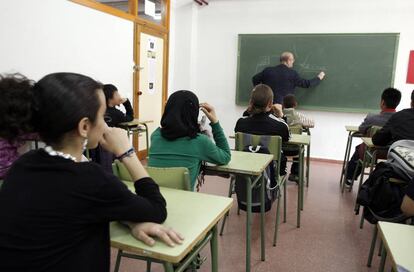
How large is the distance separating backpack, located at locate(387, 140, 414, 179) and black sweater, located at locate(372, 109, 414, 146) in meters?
0.53

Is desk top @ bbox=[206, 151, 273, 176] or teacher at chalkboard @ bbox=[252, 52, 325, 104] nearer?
desk top @ bbox=[206, 151, 273, 176]

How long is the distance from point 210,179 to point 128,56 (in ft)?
6.81

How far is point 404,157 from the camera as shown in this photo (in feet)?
7.14

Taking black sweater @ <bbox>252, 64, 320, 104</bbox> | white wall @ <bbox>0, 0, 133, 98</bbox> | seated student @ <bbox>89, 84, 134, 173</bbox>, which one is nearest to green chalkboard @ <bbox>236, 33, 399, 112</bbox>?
black sweater @ <bbox>252, 64, 320, 104</bbox>

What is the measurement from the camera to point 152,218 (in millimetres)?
1056

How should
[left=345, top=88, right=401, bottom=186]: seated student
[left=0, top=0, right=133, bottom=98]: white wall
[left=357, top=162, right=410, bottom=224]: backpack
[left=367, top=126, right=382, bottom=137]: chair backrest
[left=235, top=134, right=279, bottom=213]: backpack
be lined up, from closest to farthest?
1. [left=357, top=162, right=410, bottom=224]: backpack
2. [left=235, top=134, right=279, bottom=213]: backpack
3. [left=0, top=0, right=133, bottom=98]: white wall
4. [left=367, top=126, right=382, bottom=137]: chair backrest
5. [left=345, top=88, right=401, bottom=186]: seated student

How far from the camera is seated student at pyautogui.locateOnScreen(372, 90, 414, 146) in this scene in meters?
2.76

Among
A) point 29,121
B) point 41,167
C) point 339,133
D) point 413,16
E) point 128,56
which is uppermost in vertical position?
point 413,16

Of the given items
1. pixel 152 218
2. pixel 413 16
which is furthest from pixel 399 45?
pixel 152 218

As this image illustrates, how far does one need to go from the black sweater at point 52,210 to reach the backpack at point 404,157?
1858 millimetres

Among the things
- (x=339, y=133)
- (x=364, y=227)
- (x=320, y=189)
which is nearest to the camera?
(x=364, y=227)

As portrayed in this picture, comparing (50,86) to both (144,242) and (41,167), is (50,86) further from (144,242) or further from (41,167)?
(144,242)

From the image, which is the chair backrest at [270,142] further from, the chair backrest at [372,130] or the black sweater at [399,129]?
the chair backrest at [372,130]

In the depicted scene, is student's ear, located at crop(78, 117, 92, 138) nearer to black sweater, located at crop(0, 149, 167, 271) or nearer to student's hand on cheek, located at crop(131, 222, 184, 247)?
black sweater, located at crop(0, 149, 167, 271)
